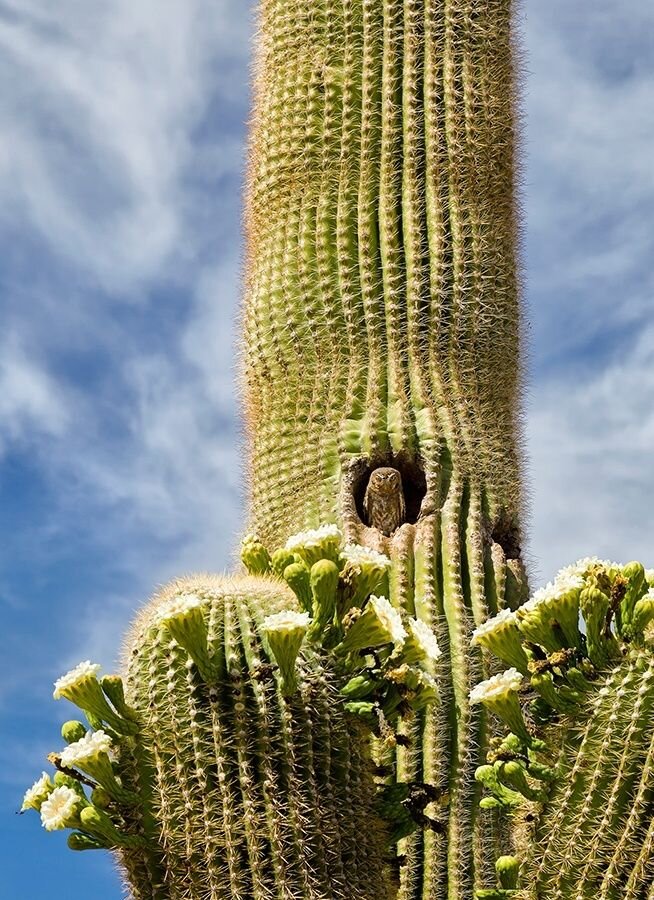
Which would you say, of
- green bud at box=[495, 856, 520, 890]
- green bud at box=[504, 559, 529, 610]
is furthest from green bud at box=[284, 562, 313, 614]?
→ green bud at box=[504, 559, 529, 610]

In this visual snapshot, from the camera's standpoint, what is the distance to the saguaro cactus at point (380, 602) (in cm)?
295

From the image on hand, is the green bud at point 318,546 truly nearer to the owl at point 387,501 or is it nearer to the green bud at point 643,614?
the green bud at point 643,614

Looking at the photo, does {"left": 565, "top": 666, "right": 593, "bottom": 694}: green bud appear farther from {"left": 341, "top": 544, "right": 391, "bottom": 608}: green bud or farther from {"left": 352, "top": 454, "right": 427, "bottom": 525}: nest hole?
{"left": 352, "top": 454, "right": 427, "bottom": 525}: nest hole

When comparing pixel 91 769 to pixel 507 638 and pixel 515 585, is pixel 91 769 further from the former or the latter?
pixel 515 585

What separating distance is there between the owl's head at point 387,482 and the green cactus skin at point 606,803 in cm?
167

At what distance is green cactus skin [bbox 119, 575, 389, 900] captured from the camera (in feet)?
9.49

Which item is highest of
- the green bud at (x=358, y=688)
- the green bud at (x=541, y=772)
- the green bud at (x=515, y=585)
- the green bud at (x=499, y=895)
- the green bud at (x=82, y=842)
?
the green bud at (x=515, y=585)

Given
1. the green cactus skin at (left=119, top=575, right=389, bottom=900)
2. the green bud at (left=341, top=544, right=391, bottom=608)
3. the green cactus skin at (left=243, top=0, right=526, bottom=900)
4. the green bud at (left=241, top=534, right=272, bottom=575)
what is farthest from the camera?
the green cactus skin at (left=243, top=0, right=526, bottom=900)

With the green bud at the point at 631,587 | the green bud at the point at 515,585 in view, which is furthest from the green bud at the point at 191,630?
the green bud at the point at 515,585

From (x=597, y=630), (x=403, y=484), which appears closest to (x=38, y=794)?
(x=597, y=630)

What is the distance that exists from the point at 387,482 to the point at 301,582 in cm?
153

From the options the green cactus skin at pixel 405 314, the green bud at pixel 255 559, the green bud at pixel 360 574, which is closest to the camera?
the green bud at pixel 360 574

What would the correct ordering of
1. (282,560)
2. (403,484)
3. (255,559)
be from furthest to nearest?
1. (403,484)
2. (255,559)
3. (282,560)

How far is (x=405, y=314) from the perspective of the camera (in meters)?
4.87
